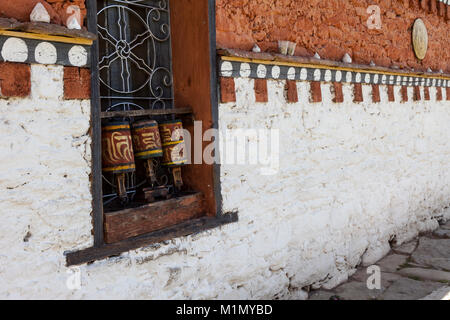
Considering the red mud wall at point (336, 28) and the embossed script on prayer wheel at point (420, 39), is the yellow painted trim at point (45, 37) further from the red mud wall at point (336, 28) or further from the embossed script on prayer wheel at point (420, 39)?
the embossed script on prayer wheel at point (420, 39)

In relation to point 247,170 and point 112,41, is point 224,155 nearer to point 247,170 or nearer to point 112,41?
point 247,170

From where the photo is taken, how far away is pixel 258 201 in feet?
10.8

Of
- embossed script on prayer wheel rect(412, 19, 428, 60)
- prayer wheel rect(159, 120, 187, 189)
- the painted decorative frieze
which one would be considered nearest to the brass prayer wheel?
prayer wheel rect(159, 120, 187, 189)

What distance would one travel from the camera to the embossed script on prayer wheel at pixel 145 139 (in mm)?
2664

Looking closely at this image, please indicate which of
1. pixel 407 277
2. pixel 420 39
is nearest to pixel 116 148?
pixel 407 277

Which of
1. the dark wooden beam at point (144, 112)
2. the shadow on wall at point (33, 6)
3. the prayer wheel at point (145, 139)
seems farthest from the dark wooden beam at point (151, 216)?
the shadow on wall at point (33, 6)

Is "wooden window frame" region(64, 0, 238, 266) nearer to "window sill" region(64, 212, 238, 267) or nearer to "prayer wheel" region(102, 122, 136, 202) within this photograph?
"window sill" region(64, 212, 238, 267)

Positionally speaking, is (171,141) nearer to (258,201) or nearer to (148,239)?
(148,239)

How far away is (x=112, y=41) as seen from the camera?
277 cm

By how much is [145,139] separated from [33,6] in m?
0.97

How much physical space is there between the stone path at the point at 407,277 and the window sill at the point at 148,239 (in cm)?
134

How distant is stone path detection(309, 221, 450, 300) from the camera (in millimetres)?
3707

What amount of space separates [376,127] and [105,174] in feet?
10.7

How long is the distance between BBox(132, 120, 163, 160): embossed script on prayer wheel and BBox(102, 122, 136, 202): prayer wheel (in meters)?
0.14
